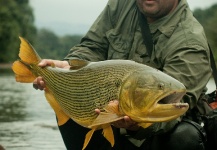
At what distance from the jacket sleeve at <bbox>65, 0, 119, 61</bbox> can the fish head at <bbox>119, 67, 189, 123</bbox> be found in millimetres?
2103

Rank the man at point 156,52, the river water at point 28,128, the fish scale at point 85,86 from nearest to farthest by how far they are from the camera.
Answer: the fish scale at point 85,86, the man at point 156,52, the river water at point 28,128

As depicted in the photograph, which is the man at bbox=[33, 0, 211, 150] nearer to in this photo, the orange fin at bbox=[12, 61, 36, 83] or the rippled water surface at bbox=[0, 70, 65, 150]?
the orange fin at bbox=[12, 61, 36, 83]

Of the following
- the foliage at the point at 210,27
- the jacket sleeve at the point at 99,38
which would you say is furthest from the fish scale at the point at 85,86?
the foliage at the point at 210,27

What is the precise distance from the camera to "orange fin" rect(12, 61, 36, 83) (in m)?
5.80

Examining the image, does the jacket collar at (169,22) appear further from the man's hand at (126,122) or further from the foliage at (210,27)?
the foliage at (210,27)

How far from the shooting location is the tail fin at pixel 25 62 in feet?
18.8

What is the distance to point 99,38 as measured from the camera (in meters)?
6.98

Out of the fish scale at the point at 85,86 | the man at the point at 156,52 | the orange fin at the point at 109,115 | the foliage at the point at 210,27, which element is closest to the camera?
the orange fin at the point at 109,115

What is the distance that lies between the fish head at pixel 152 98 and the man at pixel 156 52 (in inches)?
15.5

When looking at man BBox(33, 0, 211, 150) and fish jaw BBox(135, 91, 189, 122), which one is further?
man BBox(33, 0, 211, 150)

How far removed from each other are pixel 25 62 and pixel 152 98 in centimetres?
157

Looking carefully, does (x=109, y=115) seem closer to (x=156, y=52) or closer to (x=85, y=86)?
(x=85, y=86)

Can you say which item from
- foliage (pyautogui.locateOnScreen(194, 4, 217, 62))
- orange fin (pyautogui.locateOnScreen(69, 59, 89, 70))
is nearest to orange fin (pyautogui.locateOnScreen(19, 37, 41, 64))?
orange fin (pyautogui.locateOnScreen(69, 59, 89, 70))

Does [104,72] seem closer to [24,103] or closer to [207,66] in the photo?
[207,66]
